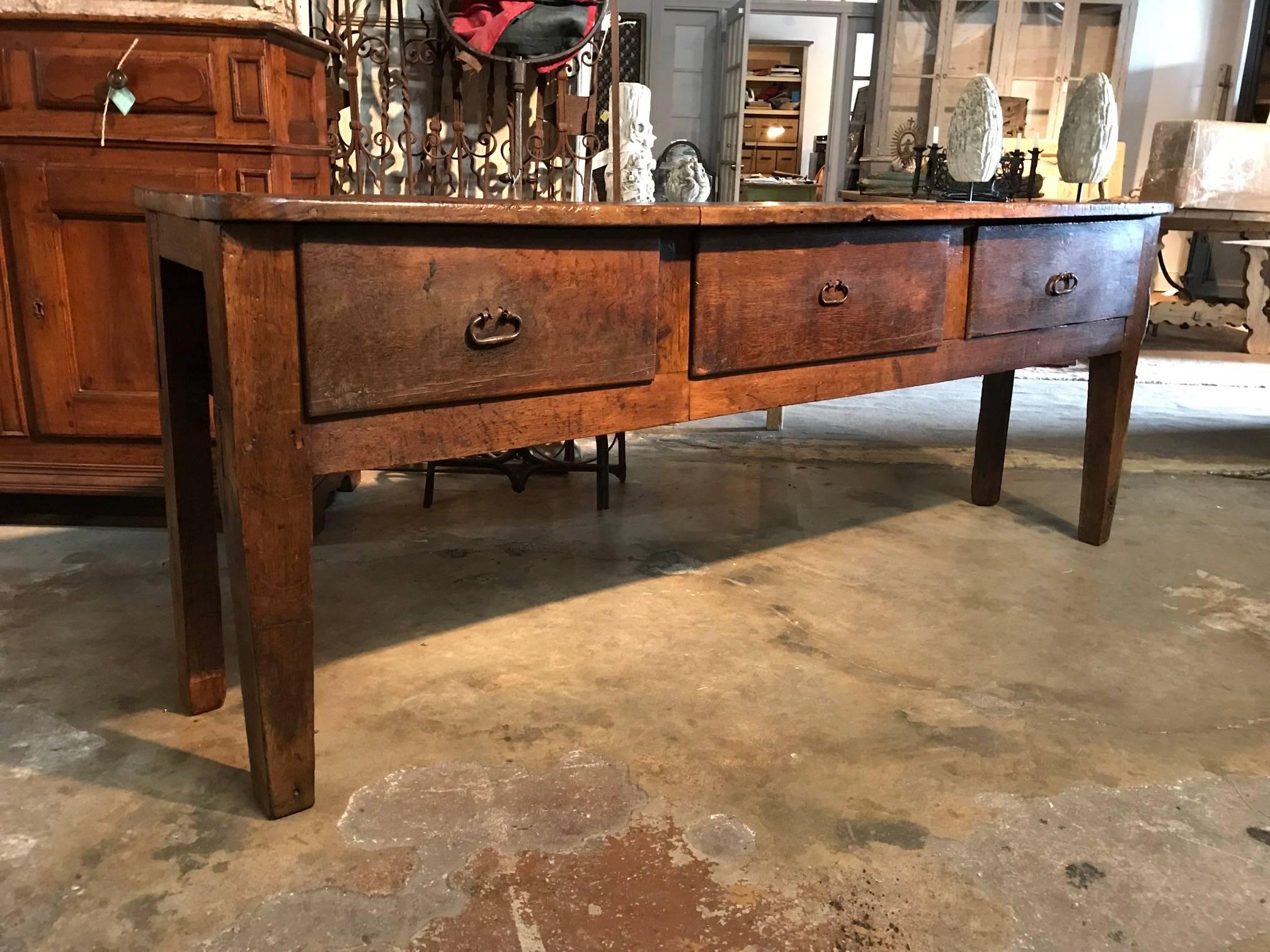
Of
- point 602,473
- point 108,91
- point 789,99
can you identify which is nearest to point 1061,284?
point 602,473

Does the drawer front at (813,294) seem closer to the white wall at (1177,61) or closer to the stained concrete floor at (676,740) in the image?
the stained concrete floor at (676,740)

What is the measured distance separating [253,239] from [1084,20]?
310 inches

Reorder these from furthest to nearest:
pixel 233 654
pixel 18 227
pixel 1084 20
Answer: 1. pixel 1084 20
2. pixel 18 227
3. pixel 233 654

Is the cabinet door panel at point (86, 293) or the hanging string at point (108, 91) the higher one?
the hanging string at point (108, 91)

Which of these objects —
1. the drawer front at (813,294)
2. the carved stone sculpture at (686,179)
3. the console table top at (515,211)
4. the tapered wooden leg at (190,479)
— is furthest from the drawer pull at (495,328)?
the carved stone sculpture at (686,179)

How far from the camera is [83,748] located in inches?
57.4

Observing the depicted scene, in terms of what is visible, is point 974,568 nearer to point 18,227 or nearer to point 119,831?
point 119,831

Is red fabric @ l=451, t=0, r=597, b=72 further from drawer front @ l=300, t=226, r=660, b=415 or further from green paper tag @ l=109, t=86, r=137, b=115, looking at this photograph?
drawer front @ l=300, t=226, r=660, b=415

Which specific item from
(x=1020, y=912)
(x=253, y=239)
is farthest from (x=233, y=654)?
(x=1020, y=912)

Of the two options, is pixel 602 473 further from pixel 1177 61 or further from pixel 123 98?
pixel 1177 61

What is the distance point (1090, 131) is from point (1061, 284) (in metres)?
0.42

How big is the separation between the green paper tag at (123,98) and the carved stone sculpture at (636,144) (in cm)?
114

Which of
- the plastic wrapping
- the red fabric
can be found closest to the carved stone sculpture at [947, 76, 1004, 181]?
the red fabric

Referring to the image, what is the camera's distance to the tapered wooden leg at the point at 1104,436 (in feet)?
7.44
